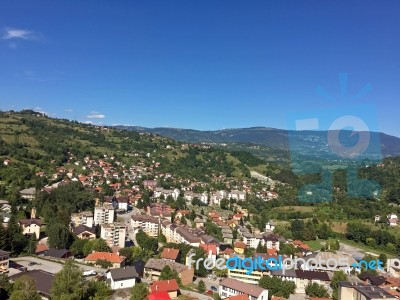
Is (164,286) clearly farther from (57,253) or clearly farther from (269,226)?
(269,226)

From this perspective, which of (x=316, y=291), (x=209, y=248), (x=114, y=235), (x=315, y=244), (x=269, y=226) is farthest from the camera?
(x=269, y=226)

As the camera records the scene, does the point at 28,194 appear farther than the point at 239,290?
Yes

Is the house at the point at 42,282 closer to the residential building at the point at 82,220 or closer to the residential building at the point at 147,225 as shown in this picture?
the residential building at the point at 82,220

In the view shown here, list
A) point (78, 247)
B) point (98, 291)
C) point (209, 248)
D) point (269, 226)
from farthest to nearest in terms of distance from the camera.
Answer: point (269, 226) → point (209, 248) → point (78, 247) → point (98, 291)

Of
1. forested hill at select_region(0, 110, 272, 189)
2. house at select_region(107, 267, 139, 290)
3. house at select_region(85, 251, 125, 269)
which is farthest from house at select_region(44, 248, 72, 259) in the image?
forested hill at select_region(0, 110, 272, 189)

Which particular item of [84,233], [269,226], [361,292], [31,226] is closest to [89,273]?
[84,233]

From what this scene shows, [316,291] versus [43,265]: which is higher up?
[43,265]

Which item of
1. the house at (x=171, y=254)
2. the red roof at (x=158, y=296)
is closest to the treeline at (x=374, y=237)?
the house at (x=171, y=254)
